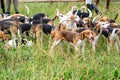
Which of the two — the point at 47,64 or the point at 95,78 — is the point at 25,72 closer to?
the point at 47,64

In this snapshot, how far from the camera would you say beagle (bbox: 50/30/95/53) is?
20.3ft

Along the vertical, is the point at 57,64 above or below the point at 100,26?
below

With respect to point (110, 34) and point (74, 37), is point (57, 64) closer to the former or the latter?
point (74, 37)

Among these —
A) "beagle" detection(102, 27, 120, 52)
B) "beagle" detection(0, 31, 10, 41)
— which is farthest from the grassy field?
"beagle" detection(0, 31, 10, 41)

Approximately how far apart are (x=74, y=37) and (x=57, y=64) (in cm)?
88

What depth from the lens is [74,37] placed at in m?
6.32

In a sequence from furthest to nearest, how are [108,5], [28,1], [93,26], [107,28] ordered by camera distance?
[28,1]
[108,5]
[93,26]
[107,28]

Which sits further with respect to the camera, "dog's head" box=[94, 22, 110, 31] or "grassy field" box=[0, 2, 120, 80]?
"dog's head" box=[94, 22, 110, 31]

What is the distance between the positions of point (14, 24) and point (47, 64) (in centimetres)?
206

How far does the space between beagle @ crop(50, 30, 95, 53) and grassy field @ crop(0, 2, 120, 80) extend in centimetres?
17

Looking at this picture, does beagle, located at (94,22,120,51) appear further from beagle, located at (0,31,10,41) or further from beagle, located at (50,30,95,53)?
beagle, located at (0,31,10,41)

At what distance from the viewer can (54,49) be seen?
6453 millimetres

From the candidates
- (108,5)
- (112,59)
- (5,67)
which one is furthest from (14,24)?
(108,5)

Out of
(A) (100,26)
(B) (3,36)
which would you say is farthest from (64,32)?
(B) (3,36)
